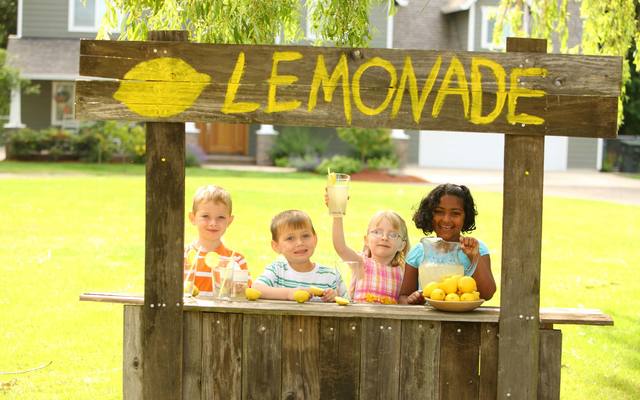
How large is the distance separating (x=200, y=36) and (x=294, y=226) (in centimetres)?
247

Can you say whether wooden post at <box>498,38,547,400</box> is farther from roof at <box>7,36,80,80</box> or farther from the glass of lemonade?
roof at <box>7,36,80,80</box>

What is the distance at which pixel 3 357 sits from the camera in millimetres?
6637

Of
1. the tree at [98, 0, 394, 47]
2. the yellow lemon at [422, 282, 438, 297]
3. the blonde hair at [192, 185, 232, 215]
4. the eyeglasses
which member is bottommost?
the yellow lemon at [422, 282, 438, 297]

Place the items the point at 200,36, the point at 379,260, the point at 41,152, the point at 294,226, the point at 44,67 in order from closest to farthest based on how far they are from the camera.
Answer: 1. the point at 294,226
2. the point at 379,260
3. the point at 200,36
4. the point at 41,152
5. the point at 44,67

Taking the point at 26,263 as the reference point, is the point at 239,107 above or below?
above

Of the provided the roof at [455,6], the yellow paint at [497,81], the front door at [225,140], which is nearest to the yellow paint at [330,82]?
the yellow paint at [497,81]

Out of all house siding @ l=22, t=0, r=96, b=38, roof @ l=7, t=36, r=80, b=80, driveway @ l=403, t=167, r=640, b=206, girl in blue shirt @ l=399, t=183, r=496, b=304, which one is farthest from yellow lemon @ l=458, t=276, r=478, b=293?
house siding @ l=22, t=0, r=96, b=38

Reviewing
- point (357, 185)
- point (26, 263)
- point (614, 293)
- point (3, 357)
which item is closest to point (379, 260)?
point (3, 357)

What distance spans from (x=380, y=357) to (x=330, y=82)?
997 mm

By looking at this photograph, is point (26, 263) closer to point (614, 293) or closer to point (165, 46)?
point (614, 293)

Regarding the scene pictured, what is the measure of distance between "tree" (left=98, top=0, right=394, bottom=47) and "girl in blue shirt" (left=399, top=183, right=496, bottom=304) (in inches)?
84.6

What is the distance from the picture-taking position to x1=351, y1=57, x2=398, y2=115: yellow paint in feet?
12.0

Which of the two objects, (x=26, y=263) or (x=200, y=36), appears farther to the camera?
(x=26, y=263)

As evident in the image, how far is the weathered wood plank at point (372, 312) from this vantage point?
3.72 meters
